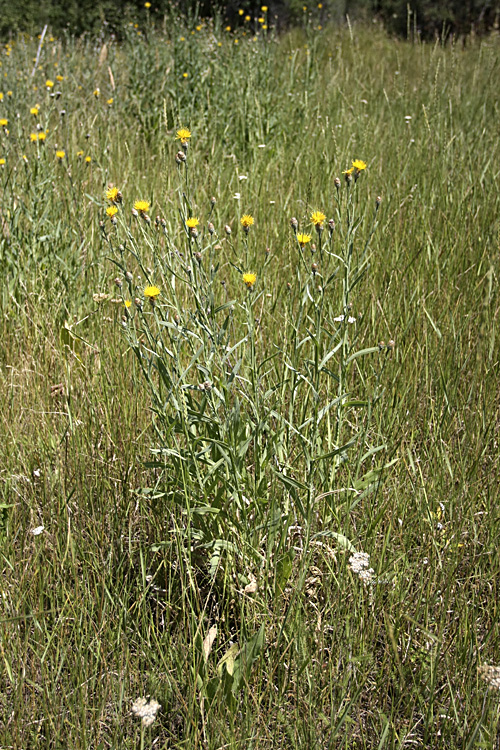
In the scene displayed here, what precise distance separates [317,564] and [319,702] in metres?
0.37

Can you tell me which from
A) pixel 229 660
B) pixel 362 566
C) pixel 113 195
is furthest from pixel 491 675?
pixel 113 195

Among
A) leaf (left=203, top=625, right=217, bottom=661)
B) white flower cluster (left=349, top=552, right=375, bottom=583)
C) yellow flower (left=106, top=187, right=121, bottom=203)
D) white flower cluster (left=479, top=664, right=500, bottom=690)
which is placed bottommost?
leaf (left=203, top=625, right=217, bottom=661)

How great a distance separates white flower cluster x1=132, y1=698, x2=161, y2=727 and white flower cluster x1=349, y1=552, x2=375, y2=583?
48 centimetres

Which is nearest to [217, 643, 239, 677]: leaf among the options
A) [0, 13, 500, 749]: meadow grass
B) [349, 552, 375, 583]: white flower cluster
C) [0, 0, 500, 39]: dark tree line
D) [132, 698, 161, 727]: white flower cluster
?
[0, 13, 500, 749]: meadow grass

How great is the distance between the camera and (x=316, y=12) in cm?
859

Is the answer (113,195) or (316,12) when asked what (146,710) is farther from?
(316,12)

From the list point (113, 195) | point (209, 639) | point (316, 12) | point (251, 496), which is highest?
point (316, 12)

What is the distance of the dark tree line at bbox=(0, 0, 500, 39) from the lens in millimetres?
8445

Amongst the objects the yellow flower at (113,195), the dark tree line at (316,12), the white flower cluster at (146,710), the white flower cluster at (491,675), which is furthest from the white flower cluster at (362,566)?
the dark tree line at (316,12)

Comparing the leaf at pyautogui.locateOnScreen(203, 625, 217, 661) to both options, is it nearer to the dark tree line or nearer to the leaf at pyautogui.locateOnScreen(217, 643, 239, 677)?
the leaf at pyautogui.locateOnScreen(217, 643, 239, 677)

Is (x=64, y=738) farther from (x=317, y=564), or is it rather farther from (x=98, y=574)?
(x=317, y=564)

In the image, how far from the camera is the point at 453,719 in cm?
116

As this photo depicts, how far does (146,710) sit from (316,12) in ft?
30.8

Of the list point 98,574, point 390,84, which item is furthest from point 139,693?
point 390,84
